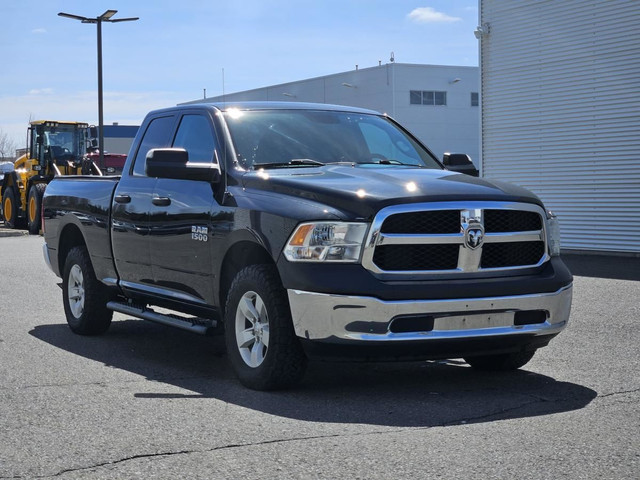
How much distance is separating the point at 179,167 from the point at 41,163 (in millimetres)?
25194

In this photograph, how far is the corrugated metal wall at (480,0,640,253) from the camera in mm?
21047

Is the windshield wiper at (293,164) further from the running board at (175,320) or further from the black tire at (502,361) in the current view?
the black tire at (502,361)

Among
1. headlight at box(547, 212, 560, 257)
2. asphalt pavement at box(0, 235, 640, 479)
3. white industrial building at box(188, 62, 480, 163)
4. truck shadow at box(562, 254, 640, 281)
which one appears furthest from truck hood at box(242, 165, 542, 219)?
white industrial building at box(188, 62, 480, 163)

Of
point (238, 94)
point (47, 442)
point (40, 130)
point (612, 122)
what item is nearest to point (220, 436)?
point (47, 442)

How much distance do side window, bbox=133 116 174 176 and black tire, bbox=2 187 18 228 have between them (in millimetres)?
25302

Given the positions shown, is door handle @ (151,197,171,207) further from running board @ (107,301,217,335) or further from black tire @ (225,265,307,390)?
black tire @ (225,265,307,390)

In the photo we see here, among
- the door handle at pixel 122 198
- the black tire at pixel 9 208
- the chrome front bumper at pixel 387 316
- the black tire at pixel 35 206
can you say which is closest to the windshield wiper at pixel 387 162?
the chrome front bumper at pixel 387 316

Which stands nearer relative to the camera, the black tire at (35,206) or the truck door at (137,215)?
the truck door at (137,215)

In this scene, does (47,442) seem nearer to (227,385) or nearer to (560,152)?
(227,385)

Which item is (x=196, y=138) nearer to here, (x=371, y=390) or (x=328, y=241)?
A: (x=328, y=241)

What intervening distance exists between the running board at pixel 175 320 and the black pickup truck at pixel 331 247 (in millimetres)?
21

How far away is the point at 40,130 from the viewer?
31688mm

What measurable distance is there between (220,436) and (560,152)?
1835cm

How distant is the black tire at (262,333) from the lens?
648cm
